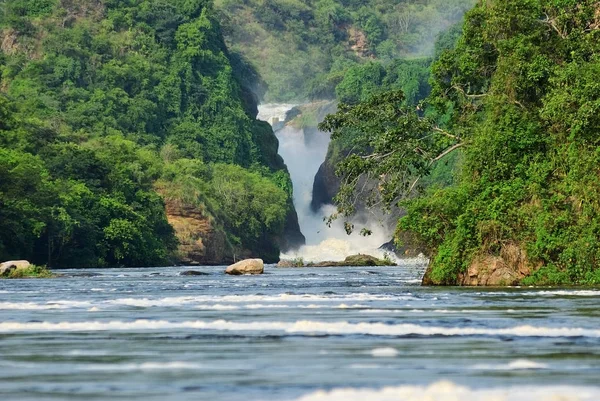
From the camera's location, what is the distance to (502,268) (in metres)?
43.5

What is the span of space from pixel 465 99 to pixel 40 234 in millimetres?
48761

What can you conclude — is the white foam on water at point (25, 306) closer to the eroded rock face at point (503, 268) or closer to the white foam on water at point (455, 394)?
the eroded rock face at point (503, 268)

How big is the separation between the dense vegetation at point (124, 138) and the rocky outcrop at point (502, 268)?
48278mm

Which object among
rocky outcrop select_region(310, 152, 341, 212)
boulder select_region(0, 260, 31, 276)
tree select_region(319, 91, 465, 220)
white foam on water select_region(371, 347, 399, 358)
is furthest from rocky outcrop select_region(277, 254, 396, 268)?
white foam on water select_region(371, 347, 399, 358)

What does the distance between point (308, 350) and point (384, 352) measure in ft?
3.90

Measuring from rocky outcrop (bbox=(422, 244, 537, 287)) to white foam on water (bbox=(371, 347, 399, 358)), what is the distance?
941 inches

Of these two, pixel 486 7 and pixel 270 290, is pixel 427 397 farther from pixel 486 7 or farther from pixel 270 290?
pixel 486 7

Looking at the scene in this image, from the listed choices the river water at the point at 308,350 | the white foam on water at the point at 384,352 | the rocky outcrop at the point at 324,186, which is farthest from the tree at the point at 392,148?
the rocky outcrop at the point at 324,186

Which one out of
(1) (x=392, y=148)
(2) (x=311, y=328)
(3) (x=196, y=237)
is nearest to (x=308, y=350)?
(2) (x=311, y=328)

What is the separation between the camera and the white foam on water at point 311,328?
22.5 meters

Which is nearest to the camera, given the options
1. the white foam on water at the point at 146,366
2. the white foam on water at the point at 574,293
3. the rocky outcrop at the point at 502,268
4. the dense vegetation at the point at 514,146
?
the white foam on water at the point at 146,366

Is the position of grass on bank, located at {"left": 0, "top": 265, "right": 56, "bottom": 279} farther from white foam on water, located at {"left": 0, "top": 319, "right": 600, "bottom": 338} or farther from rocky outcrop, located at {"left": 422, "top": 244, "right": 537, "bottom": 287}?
white foam on water, located at {"left": 0, "top": 319, "right": 600, "bottom": 338}

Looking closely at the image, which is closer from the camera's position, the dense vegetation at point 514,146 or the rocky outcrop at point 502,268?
the dense vegetation at point 514,146

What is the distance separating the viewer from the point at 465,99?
50375 millimetres
